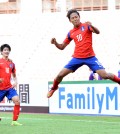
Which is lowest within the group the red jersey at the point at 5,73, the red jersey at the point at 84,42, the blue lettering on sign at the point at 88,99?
the blue lettering on sign at the point at 88,99

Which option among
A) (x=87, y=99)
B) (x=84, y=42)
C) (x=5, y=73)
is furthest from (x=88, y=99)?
(x=84, y=42)

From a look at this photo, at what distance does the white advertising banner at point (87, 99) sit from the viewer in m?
18.1

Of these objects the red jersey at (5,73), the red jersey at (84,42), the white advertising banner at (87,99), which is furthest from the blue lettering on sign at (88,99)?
the red jersey at (84,42)

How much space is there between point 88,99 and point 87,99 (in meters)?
0.04

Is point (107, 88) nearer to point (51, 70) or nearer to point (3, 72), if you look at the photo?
point (3, 72)

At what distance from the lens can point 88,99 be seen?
18.6 metres

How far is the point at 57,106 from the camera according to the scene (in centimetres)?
1972

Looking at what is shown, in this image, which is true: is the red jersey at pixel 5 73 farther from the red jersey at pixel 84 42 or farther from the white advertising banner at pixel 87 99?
the white advertising banner at pixel 87 99

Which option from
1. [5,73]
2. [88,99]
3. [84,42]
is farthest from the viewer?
[88,99]

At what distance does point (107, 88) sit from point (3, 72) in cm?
487

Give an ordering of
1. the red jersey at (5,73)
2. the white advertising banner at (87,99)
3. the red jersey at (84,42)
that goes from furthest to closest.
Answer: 1. the white advertising banner at (87,99)
2. the red jersey at (5,73)
3. the red jersey at (84,42)

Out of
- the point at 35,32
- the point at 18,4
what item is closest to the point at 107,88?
the point at 35,32

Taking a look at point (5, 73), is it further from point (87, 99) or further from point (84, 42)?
point (87, 99)

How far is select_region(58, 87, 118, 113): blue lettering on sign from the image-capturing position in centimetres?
1809
